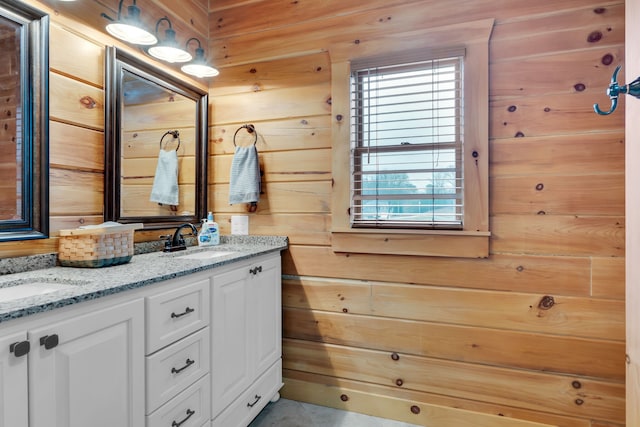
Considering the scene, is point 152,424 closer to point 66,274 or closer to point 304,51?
point 66,274

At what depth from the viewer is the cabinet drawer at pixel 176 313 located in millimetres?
1230

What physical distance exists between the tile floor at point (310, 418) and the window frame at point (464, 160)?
36.7 inches

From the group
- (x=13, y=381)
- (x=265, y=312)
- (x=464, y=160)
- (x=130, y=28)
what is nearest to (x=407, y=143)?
(x=464, y=160)

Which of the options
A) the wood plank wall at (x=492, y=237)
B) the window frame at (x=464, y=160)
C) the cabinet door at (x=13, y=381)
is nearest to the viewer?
the cabinet door at (x=13, y=381)

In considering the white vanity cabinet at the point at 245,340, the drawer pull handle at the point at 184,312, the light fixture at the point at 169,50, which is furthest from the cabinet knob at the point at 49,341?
the light fixture at the point at 169,50

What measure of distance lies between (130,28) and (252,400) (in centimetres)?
188

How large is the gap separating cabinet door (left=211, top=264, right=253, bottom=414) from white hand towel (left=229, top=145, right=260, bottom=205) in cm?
54

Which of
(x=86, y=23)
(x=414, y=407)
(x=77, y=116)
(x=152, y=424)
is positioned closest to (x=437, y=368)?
(x=414, y=407)

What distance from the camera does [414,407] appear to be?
6.43ft

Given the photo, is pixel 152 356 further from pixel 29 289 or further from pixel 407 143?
pixel 407 143

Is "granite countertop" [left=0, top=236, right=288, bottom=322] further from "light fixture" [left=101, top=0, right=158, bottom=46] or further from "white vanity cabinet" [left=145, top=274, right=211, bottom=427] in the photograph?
"light fixture" [left=101, top=0, right=158, bottom=46]

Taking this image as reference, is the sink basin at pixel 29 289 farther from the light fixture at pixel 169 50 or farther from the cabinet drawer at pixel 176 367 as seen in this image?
the light fixture at pixel 169 50

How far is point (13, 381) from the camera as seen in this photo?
0.85 meters

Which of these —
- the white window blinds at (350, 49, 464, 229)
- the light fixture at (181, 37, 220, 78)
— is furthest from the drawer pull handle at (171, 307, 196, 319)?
the light fixture at (181, 37, 220, 78)
